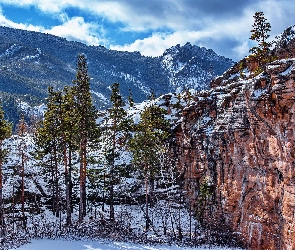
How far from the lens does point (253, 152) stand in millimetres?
24500

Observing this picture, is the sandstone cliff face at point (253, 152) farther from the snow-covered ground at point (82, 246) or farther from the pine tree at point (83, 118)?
the pine tree at point (83, 118)

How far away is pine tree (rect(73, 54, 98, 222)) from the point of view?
30.3m

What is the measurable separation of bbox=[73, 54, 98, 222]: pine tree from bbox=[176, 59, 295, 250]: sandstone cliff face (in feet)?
39.8

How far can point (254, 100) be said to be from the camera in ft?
72.3

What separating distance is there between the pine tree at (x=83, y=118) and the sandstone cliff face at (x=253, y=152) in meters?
12.1

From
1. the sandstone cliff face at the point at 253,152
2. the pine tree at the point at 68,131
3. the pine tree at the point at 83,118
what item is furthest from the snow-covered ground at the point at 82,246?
the pine tree at the point at 68,131

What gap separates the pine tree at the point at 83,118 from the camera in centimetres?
3027

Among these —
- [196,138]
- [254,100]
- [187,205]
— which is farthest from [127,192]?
[254,100]

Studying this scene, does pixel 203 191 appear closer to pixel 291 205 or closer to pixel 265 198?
pixel 265 198

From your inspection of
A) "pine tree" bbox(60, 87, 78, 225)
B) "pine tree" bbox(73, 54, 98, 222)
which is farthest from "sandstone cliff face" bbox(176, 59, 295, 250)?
"pine tree" bbox(60, 87, 78, 225)

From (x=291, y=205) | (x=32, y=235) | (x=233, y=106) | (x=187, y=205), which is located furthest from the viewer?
(x=187, y=205)

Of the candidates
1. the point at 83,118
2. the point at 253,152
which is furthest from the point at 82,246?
the point at 253,152

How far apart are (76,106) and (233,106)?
16.4 metres

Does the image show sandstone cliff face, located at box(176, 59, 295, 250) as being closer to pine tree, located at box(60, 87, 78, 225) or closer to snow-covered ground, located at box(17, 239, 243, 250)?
snow-covered ground, located at box(17, 239, 243, 250)
